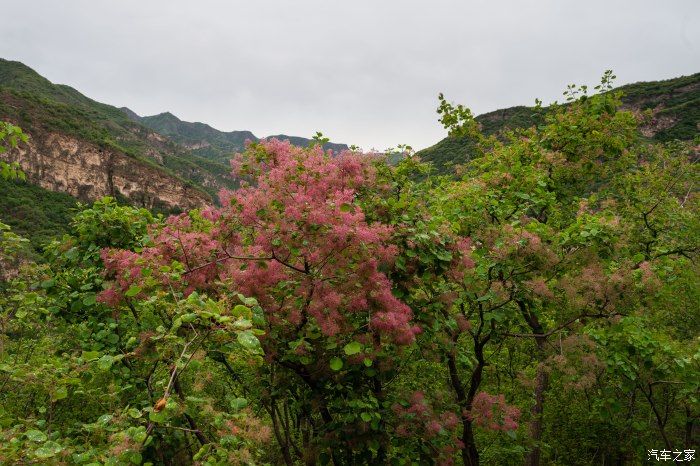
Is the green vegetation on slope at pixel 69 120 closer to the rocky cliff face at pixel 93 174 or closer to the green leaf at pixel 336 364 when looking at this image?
the rocky cliff face at pixel 93 174

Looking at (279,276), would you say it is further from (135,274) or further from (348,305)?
(135,274)

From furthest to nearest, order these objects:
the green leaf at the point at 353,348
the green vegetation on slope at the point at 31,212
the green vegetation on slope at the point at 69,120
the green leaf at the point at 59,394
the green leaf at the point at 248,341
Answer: the green vegetation on slope at the point at 69,120, the green vegetation on slope at the point at 31,212, the green leaf at the point at 353,348, the green leaf at the point at 59,394, the green leaf at the point at 248,341

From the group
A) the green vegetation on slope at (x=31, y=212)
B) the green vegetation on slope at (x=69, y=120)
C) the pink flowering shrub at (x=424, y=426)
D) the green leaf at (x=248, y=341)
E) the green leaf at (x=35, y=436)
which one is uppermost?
the green vegetation on slope at (x=69, y=120)

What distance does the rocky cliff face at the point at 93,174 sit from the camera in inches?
3927

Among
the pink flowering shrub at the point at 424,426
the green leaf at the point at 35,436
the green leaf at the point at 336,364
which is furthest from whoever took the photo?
the pink flowering shrub at the point at 424,426

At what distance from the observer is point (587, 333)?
657 cm

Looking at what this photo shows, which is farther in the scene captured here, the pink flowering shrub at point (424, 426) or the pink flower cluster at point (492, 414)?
the pink flower cluster at point (492, 414)

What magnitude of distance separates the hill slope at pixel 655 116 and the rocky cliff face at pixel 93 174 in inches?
2228

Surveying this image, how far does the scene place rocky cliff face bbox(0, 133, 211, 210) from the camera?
99.8 meters

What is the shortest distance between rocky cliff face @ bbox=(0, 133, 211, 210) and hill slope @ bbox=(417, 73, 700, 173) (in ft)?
186

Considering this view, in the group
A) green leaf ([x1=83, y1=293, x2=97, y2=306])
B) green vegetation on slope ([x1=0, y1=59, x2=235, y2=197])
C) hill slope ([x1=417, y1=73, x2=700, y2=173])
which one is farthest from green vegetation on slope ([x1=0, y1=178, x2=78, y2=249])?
green leaf ([x1=83, y1=293, x2=97, y2=306])

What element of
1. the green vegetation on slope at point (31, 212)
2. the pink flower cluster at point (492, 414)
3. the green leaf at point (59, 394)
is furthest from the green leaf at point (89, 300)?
the green vegetation on slope at point (31, 212)

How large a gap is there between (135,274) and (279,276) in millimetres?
1702

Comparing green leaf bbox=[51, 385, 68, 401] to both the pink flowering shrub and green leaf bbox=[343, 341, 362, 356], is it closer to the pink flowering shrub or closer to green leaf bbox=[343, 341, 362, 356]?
green leaf bbox=[343, 341, 362, 356]
